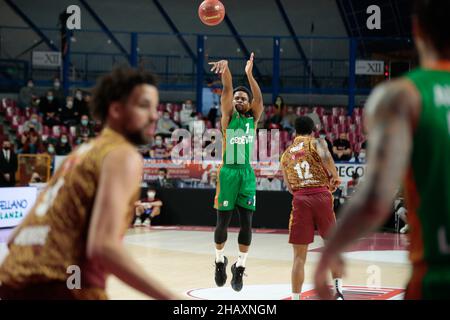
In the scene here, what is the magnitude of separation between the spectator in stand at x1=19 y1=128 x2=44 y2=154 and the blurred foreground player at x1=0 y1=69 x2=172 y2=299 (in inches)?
632

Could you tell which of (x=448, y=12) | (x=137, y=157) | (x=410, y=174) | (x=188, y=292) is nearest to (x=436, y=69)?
(x=448, y=12)

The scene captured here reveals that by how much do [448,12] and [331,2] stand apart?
76.9 feet

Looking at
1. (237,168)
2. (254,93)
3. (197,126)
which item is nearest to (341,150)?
(197,126)

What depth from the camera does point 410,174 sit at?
2201 mm

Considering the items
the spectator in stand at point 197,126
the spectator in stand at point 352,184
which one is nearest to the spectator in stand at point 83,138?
the spectator in stand at point 197,126

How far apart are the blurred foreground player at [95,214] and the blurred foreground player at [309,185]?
4195 millimetres

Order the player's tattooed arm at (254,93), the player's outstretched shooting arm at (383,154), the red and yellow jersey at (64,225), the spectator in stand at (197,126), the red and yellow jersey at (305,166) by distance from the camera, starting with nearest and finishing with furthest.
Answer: the player's outstretched shooting arm at (383,154) → the red and yellow jersey at (64,225) → the red and yellow jersey at (305,166) → the player's tattooed arm at (254,93) → the spectator in stand at (197,126)

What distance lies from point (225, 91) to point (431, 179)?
5.71m

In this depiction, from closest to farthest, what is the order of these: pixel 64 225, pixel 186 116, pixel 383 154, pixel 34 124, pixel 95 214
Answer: pixel 383 154
pixel 95 214
pixel 64 225
pixel 34 124
pixel 186 116

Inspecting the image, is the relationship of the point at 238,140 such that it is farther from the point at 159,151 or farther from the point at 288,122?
the point at 288,122

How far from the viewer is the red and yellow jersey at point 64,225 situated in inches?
101

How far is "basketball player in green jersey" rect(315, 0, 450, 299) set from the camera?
6.94 feet

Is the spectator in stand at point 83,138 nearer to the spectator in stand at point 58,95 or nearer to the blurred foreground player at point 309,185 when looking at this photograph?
the spectator in stand at point 58,95

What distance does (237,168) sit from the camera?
8.12 meters
